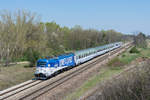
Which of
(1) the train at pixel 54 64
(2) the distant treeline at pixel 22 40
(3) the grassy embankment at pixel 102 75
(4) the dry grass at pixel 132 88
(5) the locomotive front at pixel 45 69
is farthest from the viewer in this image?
(2) the distant treeline at pixel 22 40

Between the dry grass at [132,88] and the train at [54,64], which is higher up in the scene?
the dry grass at [132,88]

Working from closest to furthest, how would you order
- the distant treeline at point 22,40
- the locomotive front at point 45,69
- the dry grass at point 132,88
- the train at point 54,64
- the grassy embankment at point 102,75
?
the dry grass at point 132,88
the grassy embankment at point 102,75
the locomotive front at point 45,69
the train at point 54,64
the distant treeline at point 22,40

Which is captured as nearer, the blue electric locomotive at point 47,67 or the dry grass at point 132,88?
the dry grass at point 132,88

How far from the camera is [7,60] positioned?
31.9 meters

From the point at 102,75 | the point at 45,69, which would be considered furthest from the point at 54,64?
the point at 102,75

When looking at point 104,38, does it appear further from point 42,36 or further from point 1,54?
point 1,54

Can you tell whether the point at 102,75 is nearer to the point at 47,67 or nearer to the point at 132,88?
the point at 47,67

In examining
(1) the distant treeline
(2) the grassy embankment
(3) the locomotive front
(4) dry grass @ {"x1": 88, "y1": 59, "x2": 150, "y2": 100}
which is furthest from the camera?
(1) the distant treeline

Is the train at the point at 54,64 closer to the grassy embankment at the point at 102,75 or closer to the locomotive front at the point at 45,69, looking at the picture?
the locomotive front at the point at 45,69

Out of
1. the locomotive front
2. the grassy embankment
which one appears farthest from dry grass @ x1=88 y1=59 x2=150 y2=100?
the locomotive front

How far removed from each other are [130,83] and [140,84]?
307 millimetres

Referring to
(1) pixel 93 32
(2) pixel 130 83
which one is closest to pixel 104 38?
(1) pixel 93 32

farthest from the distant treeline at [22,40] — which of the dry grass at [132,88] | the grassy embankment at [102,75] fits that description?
the dry grass at [132,88]

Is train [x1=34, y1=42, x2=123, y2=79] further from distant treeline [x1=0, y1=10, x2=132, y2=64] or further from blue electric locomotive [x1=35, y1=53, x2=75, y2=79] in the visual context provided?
distant treeline [x1=0, y1=10, x2=132, y2=64]
